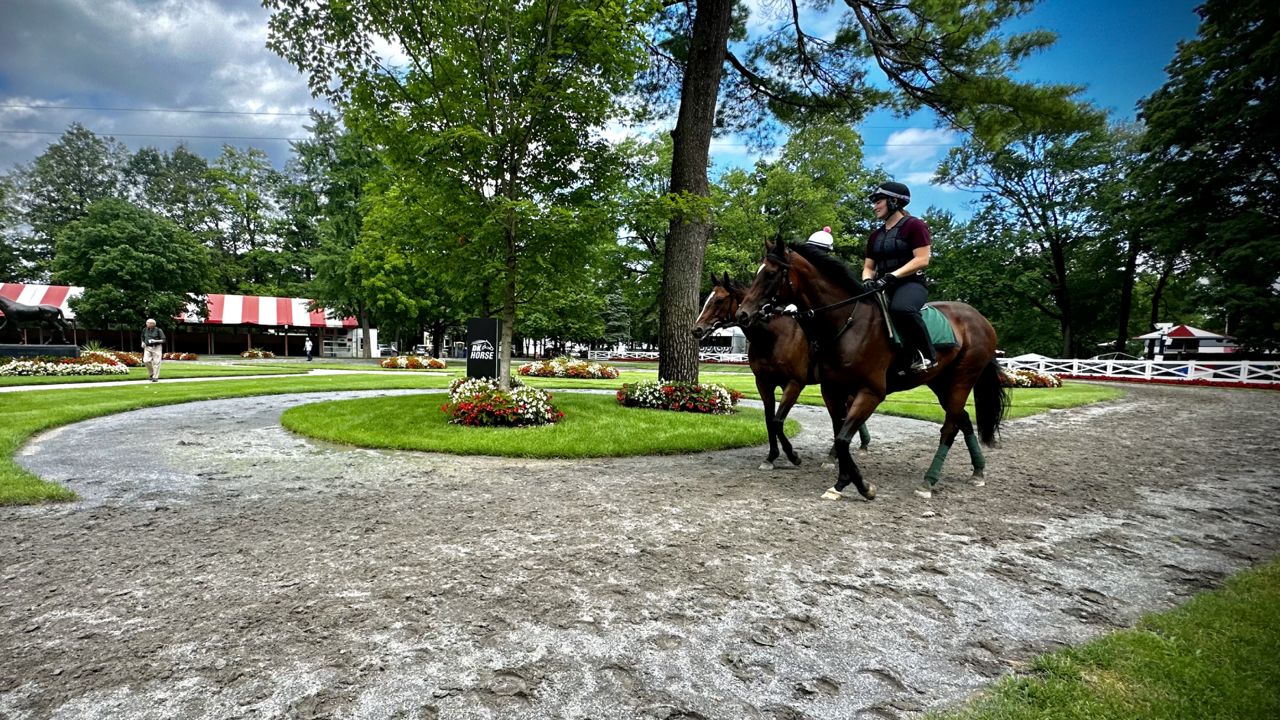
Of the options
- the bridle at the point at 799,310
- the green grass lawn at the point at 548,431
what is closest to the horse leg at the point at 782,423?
the bridle at the point at 799,310

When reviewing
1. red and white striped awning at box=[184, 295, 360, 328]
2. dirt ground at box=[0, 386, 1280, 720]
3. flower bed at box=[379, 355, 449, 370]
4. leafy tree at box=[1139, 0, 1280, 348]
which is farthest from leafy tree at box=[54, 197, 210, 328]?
leafy tree at box=[1139, 0, 1280, 348]

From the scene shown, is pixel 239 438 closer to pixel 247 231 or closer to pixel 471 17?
pixel 471 17

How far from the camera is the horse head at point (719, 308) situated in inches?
255

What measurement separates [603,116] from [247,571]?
8738 millimetres

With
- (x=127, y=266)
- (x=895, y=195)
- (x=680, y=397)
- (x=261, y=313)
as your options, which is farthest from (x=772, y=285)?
(x=261, y=313)

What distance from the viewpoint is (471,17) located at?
850 cm

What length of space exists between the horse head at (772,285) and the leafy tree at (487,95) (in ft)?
13.4

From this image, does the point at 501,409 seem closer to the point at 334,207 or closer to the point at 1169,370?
the point at 1169,370

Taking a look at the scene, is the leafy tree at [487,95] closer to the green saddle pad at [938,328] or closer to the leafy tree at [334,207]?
the green saddle pad at [938,328]

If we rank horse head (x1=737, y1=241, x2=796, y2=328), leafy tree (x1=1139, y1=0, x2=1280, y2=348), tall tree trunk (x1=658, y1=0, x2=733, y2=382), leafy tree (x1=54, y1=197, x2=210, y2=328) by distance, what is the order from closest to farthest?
horse head (x1=737, y1=241, x2=796, y2=328) < tall tree trunk (x1=658, y1=0, x2=733, y2=382) < leafy tree (x1=1139, y1=0, x2=1280, y2=348) < leafy tree (x1=54, y1=197, x2=210, y2=328)

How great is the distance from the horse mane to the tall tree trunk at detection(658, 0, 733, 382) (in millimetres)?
6016

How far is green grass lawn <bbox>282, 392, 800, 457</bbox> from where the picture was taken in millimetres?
7379

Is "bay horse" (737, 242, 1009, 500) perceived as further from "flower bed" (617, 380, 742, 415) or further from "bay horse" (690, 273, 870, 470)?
"flower bed" (617, 380, 742, 415)

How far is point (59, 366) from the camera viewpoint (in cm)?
1808
